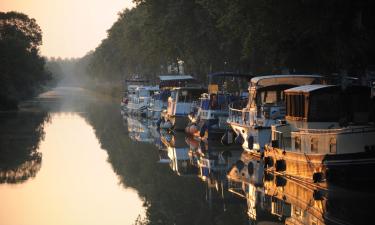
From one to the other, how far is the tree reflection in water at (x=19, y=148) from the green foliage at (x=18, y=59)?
24574 millimetres

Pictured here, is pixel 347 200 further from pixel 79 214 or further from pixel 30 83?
pixel 30 83

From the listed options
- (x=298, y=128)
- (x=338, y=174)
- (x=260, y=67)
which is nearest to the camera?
(x=338, y=174)

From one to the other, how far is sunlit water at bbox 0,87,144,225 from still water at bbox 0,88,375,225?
0.03 meters

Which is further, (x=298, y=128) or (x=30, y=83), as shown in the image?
(x=30, y=83)

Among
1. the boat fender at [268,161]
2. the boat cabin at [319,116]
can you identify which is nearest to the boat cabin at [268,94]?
the boat fender at [268,161]

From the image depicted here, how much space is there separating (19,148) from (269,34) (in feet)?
53.0

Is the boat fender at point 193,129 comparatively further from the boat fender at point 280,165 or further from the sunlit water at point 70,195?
the boat fender at point 280,165

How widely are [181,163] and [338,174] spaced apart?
1379 cm

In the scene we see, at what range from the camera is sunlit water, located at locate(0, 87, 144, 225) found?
2386 cm

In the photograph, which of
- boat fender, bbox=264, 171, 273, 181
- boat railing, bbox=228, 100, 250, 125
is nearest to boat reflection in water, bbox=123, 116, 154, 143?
boat railing, bbox=228, 100, 250, 125

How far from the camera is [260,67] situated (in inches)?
2510

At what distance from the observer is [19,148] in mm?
46469

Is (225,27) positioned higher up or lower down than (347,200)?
higher up

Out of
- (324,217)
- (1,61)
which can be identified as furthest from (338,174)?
(1,61)
